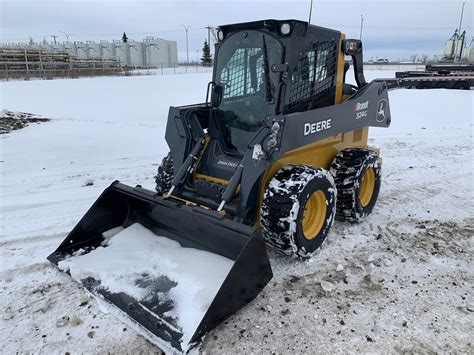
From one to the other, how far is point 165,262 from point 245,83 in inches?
80.6

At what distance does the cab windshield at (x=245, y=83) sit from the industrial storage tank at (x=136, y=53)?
71.3 metres

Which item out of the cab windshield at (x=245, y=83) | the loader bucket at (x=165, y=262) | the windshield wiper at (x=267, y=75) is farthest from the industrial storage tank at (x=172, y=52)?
the loader bucket at (x=165, y=262)

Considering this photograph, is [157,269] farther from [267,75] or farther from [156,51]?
[156,51]

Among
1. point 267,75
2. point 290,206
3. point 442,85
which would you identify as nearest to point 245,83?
point 267,75

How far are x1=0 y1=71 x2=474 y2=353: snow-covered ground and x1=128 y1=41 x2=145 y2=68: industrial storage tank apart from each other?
6860 cm

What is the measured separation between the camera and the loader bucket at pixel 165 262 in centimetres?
275

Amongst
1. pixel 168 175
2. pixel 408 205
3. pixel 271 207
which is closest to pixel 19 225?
pixel 168 175

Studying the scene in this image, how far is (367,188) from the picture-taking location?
493cm

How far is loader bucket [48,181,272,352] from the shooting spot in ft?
9.04

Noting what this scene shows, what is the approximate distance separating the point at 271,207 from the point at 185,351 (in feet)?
4.54

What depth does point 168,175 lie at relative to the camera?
4.65m

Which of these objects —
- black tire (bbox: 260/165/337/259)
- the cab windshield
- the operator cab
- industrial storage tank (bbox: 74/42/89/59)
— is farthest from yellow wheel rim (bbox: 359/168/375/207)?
industrial storage tank (bbox: 74/42/89/59)

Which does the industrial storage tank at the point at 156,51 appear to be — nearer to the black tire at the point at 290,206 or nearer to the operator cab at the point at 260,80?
the operator cab at the point at 260,80

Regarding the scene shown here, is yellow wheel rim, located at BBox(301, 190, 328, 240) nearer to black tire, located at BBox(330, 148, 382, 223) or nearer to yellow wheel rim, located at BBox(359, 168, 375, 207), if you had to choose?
black tire, located at BBox(330, 148, 382, 223)
